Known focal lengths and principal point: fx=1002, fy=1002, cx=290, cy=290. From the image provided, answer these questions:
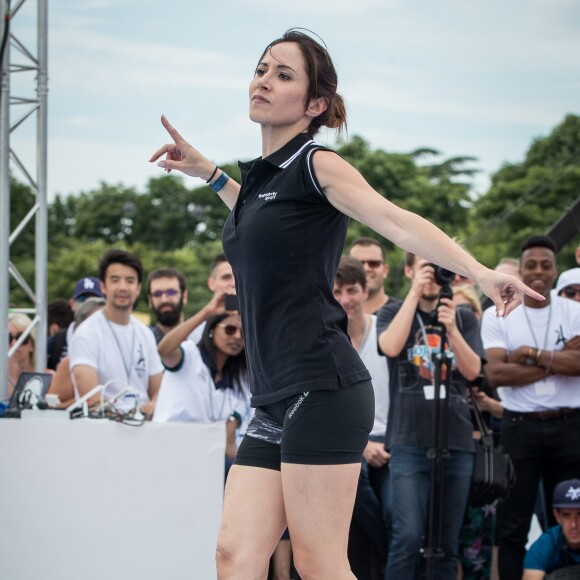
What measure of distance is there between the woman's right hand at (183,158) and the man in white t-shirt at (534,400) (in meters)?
3.04

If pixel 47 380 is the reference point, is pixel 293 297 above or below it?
above

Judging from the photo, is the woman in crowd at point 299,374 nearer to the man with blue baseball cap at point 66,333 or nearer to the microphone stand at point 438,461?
the microphone stand at point 438,461

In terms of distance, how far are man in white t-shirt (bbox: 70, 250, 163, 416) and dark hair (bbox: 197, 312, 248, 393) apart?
51cm

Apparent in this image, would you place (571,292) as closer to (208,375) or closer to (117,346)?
(208,375)

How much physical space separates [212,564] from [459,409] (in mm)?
1598

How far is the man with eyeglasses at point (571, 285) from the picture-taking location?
22.9ft

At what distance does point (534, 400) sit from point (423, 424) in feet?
3.02

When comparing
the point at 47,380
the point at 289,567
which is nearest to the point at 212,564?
the point at 289,567

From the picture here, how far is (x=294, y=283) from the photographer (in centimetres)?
290

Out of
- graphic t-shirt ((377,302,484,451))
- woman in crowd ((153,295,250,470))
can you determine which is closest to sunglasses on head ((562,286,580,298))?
graphic t-shirt ((377,302,484,451))

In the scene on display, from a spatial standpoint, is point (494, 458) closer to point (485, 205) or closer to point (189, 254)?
point (485, 205)

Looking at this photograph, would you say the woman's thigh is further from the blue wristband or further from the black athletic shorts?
the blue wristband

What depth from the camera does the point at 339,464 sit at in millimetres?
2906

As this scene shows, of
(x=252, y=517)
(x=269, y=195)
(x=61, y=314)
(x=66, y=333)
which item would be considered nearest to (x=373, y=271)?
(x=66, y=333)
